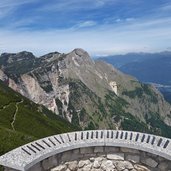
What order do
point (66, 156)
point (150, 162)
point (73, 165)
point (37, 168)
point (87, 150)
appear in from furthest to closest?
point (87, 150) → point (73, 165) → point (66, 156) → point (150, 162) → point (37, 168)

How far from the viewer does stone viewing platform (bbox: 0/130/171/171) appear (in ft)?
56.7

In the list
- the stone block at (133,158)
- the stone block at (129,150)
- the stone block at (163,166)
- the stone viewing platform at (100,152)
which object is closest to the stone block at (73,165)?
the stone viewing platform at (100,152)

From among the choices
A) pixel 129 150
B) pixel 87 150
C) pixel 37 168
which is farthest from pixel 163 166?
pixel 37 168

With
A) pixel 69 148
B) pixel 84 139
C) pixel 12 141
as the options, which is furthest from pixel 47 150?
pixel 12 141

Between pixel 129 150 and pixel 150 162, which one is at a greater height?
pixel 129 150

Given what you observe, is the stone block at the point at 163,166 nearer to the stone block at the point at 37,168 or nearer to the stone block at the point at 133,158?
the stone block at the point at 133,158

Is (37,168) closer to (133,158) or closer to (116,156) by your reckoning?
(116,156)

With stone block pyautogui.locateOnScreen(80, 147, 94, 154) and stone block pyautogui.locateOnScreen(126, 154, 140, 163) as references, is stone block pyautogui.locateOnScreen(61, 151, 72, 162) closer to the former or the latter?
stone block pyautogui.locateOnScreen(80, 147, 94, 154)

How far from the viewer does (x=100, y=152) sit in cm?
1848

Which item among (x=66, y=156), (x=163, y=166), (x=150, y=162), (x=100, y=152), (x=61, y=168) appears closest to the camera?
(x=163, y=166)

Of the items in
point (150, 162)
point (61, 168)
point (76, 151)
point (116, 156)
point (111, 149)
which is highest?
point (76, 151)

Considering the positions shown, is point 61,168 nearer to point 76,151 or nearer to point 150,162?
point 76,151

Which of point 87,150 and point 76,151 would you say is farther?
point 87,150

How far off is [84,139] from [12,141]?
8.90 metres
